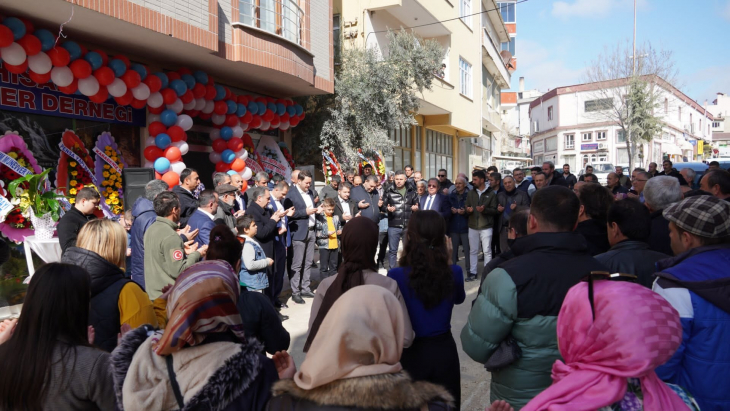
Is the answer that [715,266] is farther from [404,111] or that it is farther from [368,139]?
[404,111]

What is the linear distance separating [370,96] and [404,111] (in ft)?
5.45

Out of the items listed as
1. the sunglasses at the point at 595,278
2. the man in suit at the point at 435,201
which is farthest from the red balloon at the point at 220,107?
the sunglasses at the point at 595,278

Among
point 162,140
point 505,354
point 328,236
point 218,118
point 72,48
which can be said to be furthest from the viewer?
point 218,118

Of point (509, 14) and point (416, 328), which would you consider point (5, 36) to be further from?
point (509, 14)

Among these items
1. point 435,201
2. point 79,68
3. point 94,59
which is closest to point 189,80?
point 94,59

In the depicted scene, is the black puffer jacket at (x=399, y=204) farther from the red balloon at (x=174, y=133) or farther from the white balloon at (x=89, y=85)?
the white balloon at (x=89, y=85)

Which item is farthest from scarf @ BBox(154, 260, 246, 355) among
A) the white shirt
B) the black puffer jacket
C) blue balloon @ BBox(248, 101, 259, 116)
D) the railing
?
blue balloon @ BBox(248, 101, 259, 116)

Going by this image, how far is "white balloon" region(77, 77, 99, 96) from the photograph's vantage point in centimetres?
704

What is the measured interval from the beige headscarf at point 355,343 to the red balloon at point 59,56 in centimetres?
690

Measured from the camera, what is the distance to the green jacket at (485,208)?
29.4 feet

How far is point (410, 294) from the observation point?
296cm

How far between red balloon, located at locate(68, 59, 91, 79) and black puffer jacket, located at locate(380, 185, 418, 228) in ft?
18.2

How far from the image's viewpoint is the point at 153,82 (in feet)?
26.2

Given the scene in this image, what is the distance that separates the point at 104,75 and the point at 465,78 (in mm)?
18743
